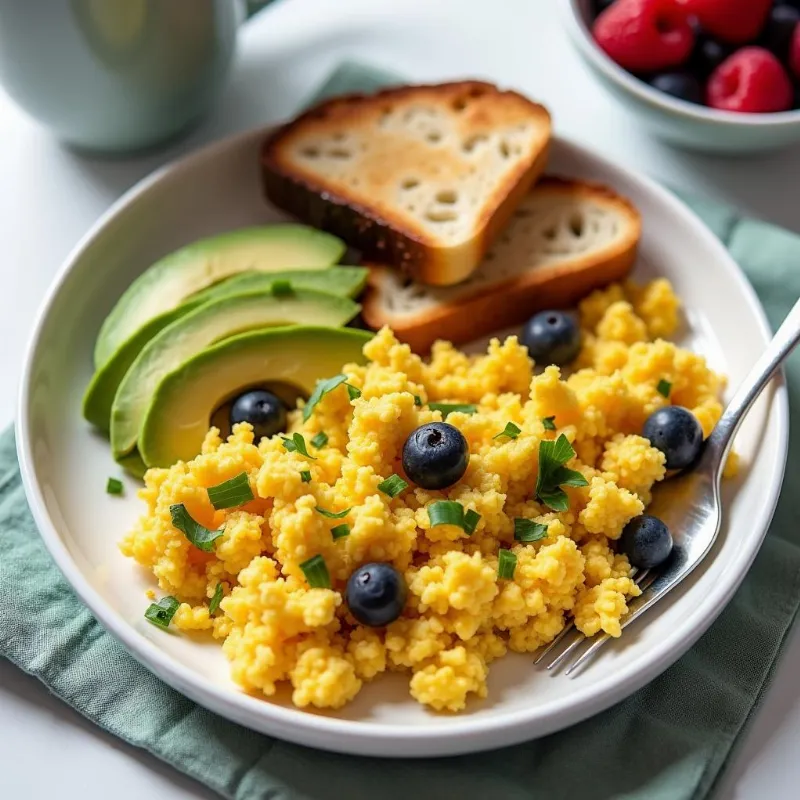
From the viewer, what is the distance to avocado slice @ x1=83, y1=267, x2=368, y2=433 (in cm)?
199


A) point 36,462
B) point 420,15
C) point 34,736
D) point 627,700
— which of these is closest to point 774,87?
point 420,15

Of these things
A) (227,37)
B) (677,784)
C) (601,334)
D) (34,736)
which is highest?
(227,37)

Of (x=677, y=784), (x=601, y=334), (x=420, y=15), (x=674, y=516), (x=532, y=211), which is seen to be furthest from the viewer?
(x=420, y=15)

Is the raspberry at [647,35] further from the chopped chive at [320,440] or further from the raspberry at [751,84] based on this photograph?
the chopped chive at [320,440]

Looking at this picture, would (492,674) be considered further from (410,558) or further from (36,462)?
(36,462)

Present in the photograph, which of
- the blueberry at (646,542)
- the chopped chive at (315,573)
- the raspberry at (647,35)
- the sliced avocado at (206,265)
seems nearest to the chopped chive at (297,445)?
the chopped chive at (315,573)

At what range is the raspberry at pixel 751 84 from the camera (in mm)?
2363

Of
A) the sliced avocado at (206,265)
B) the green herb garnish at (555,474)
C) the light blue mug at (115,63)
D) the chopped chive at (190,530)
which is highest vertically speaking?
the light blue mug at (115,63)

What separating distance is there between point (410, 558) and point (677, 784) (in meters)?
0.56

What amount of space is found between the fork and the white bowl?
0.57 meters

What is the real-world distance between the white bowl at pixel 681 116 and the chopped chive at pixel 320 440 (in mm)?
1152

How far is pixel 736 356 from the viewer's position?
6.97ft

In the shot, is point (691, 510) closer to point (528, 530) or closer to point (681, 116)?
point (528, 530)

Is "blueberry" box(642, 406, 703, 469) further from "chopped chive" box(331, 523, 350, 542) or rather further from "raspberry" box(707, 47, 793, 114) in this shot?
"raspberry" box(707, 47, 793, 114)
